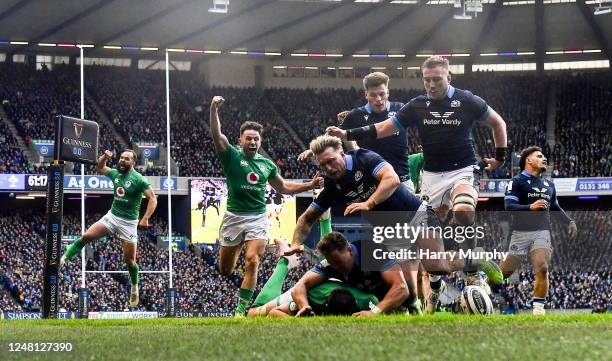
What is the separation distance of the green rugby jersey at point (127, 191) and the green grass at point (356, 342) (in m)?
8.08

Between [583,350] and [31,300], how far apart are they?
30.0 metres

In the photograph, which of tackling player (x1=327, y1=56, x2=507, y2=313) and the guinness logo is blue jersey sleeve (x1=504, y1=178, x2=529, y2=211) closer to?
tackling player (x1=327, y1=56, x2=507, y2=313)

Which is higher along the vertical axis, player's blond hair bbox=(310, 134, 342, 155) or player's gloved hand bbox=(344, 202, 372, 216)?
player's blond hair bbox=(310, 134, 342, 155)

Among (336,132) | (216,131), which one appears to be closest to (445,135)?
(336,132)

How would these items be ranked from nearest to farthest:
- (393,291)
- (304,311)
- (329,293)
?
1. (304,311)
2. (393,291)
3. (329,293)

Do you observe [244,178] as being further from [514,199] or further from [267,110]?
[267,110]

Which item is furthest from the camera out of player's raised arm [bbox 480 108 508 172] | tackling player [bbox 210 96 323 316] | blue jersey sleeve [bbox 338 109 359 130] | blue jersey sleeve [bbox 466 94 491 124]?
tackling player [bbox 210 96 323 316]

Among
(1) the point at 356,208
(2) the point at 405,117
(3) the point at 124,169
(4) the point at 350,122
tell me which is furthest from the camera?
(3) the point at 124,169

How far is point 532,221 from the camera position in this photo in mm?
11852

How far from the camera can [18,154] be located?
3847 centimetres

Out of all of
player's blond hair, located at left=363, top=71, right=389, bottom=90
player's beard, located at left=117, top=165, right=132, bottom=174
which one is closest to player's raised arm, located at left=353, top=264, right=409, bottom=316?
player's blond hair, located at left=363, top=71, right=389, bottom=90

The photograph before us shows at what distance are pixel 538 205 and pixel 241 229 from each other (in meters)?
3.91

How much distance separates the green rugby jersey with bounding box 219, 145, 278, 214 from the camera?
1256cm

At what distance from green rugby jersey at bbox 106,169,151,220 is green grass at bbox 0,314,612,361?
318 inches
